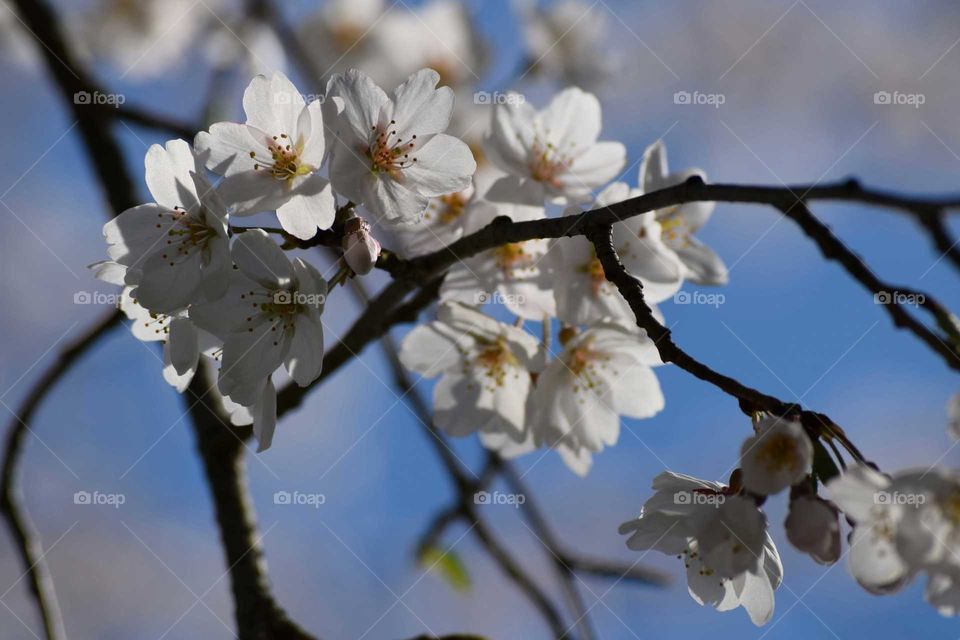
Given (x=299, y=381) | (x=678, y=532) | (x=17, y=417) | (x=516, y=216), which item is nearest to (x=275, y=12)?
(x=17, y=417)

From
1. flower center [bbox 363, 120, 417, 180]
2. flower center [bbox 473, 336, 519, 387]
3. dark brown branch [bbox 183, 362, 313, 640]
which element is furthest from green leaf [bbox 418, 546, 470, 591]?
Result: flower center [bbox 363, 120, 417, 180]

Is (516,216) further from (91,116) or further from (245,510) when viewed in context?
(91,116)

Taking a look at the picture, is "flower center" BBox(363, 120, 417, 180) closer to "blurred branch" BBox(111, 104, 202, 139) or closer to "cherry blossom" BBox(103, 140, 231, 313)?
"cherry blossom" BBox(103, 140, 231, 313)

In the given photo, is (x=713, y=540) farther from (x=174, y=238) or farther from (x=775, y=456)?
(x=174, y=238)

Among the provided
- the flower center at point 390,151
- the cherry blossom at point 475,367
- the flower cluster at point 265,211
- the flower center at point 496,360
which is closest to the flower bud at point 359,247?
the flower cluster at point 265,211

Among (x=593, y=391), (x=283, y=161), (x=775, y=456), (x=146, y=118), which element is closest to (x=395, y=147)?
(x=283, y=161)
